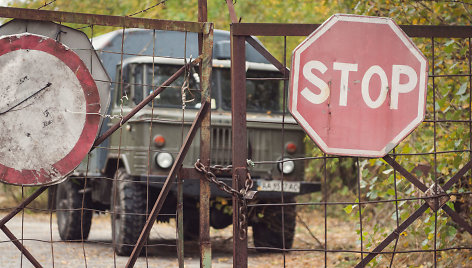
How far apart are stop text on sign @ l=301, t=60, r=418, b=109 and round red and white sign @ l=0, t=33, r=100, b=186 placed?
1133 mm

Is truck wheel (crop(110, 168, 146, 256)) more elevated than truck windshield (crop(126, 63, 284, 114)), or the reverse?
truck windshield (crop(126, 63, 284, 114))

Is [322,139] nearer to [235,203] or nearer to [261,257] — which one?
[235,203]

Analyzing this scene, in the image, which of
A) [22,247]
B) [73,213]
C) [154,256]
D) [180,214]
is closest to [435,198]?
[180,214]

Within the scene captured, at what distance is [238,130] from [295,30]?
2.00 ft

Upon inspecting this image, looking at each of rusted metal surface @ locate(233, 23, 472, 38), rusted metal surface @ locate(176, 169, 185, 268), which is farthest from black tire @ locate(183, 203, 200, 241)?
rusted metal surface @ locate(233, 23, 472, 38)

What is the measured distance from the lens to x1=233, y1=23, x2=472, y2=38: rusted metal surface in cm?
404

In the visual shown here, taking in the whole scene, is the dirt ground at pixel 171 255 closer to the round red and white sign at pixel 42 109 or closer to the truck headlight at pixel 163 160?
the truck headlight at pixel 163 160

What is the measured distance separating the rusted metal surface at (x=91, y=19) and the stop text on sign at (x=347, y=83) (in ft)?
2.30

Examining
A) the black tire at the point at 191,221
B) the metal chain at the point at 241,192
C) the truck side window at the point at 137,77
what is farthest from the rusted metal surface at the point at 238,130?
the black tire at the point at 191,221

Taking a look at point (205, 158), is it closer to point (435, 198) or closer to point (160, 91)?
point (160, 91)

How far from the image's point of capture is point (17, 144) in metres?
3.93

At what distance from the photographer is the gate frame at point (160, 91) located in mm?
3971

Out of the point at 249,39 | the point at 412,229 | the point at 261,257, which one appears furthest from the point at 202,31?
the point at 261,257

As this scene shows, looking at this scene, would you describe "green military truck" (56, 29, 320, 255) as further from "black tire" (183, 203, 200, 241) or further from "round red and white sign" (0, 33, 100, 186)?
"round red and white sign" (0, 33, 100, 186)
